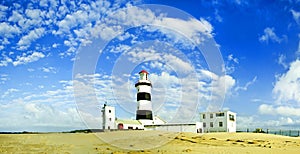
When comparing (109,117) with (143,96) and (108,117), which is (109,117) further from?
(143,96)

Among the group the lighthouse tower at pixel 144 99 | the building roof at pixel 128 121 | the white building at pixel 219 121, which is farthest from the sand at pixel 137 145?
the white building at pixel 219 121

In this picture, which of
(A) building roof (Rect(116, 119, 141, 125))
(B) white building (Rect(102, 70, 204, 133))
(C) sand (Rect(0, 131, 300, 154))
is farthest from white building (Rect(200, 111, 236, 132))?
(C) sand (Rect(0, 131, 300, 154))

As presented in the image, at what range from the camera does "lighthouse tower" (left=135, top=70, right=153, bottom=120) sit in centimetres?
5130

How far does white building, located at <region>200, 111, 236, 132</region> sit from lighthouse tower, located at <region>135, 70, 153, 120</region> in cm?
1180

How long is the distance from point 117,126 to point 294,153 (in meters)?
33.6

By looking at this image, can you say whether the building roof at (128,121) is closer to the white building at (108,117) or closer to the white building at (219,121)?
the white building at (108,117)

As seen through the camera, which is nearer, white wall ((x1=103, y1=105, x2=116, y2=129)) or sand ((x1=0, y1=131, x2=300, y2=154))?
sand ((x1=0, y1=131, x2=300, y2=154))

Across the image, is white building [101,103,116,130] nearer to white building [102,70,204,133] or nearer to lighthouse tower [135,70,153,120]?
white building [102,70,204,133]

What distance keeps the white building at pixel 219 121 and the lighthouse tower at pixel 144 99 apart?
1180 cm

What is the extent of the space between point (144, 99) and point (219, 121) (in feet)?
48.2

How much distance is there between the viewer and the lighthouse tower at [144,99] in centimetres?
5130

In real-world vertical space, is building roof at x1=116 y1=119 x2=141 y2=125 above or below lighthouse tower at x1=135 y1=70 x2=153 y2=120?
below

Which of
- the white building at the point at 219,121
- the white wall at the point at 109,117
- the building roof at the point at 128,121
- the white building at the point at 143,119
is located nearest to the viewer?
the white building at the point at 143,119

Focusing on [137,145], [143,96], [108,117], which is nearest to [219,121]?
[143,96]
